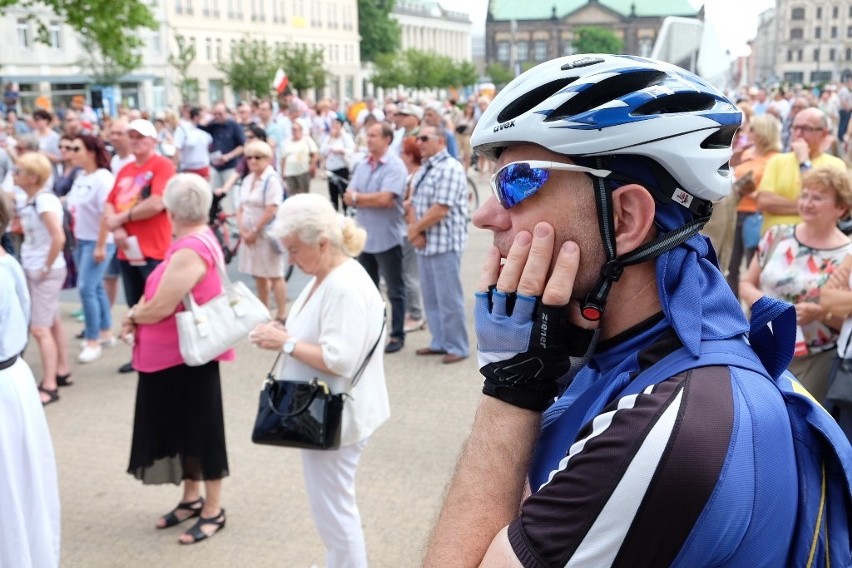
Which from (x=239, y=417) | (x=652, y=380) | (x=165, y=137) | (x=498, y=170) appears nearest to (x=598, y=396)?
(x=652, y=380)

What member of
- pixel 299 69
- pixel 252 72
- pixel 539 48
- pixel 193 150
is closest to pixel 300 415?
pixel 193 150

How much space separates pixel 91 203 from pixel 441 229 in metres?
3.28

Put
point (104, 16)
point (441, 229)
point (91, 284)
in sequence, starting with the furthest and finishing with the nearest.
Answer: point (104, 16) < point (91, 284) < point (441, 229)

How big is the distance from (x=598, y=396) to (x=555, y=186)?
380mm

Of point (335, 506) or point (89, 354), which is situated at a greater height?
point (335, 506)

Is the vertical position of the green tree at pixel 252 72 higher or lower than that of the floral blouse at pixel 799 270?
higher

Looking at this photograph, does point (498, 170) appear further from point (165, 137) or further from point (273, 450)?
point (165, 137)

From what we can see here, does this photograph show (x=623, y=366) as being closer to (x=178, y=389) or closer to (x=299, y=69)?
(x=178, y=389)

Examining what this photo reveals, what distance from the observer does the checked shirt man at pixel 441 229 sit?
768 centimetres

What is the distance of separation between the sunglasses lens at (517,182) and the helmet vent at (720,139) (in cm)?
31

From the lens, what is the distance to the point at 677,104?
156cm

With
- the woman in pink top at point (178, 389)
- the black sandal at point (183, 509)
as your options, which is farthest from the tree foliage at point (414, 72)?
the black sandal at point (183, 509)

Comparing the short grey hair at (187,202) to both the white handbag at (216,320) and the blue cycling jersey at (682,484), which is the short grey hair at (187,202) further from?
the blue cycling jersey at (682,484)

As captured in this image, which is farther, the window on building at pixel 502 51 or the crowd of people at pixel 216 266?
the window on building at pixel 502 51
